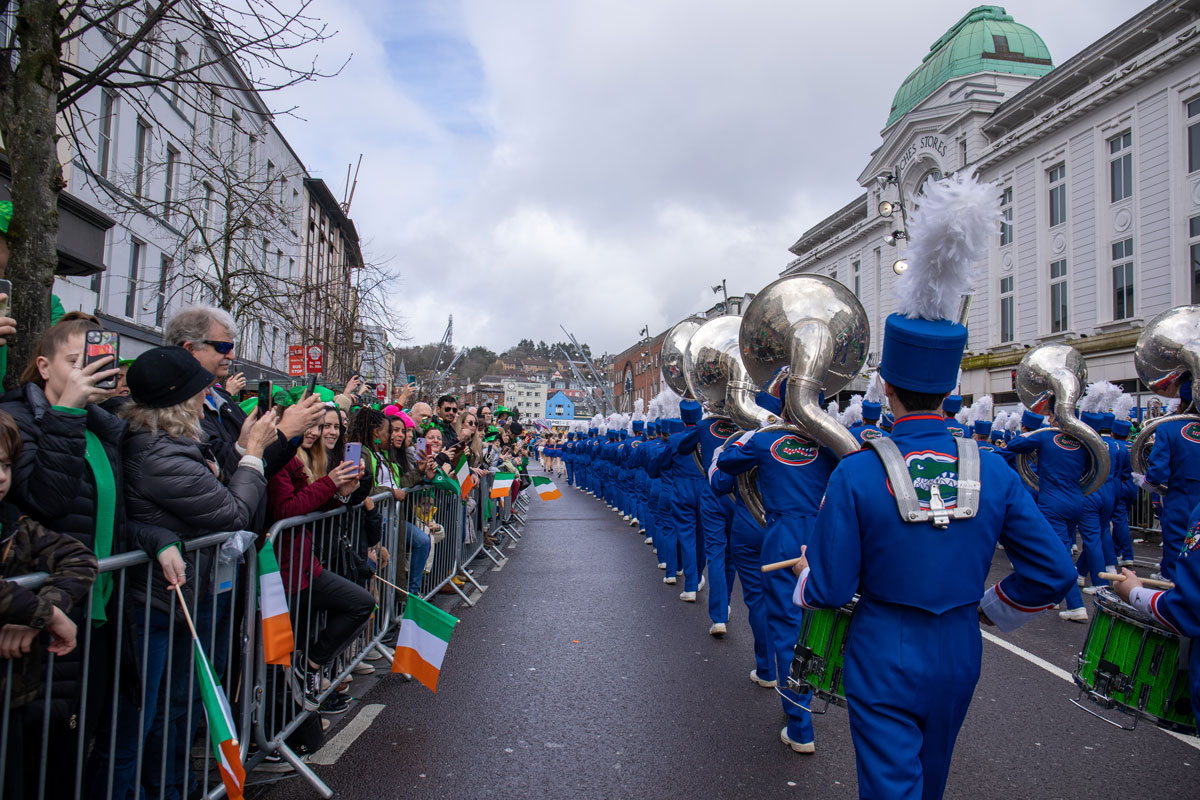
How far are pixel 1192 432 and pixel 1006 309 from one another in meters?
26.4

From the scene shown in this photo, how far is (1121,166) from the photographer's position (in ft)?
79.6

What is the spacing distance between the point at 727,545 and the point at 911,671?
4155 millimetres

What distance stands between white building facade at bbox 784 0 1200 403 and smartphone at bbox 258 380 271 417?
1813 centimetres

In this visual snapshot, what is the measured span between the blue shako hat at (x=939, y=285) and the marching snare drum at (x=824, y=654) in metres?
0.88

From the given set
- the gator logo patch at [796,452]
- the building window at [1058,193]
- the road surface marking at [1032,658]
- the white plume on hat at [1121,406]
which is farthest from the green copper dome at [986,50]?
the gator logo patch at [796,452]

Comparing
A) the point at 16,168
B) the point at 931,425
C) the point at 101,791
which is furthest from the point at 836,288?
the point at 16,168

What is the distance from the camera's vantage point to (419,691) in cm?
521

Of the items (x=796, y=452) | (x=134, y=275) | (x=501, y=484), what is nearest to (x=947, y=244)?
(x=796, y=452)

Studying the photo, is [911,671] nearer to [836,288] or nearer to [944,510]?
[944,510]

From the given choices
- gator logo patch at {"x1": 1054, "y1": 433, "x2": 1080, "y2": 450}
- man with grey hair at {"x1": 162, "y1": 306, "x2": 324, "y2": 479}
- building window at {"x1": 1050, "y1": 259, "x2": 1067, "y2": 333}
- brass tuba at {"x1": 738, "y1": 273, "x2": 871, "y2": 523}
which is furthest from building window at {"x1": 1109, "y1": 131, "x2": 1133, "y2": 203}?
man with grey hair at {"x1": 162, "y1": 306, "x2": 324, "y2": 479}

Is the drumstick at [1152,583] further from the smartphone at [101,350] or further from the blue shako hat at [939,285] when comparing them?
the smartphone at [101,350]

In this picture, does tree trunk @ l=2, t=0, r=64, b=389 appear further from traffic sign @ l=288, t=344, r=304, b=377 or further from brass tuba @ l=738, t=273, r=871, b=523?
traffic sign @ l=288, t=344, r=304, b=377

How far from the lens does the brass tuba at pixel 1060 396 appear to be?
25.4ft

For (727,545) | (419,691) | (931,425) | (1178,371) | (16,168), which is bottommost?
(419,691)
